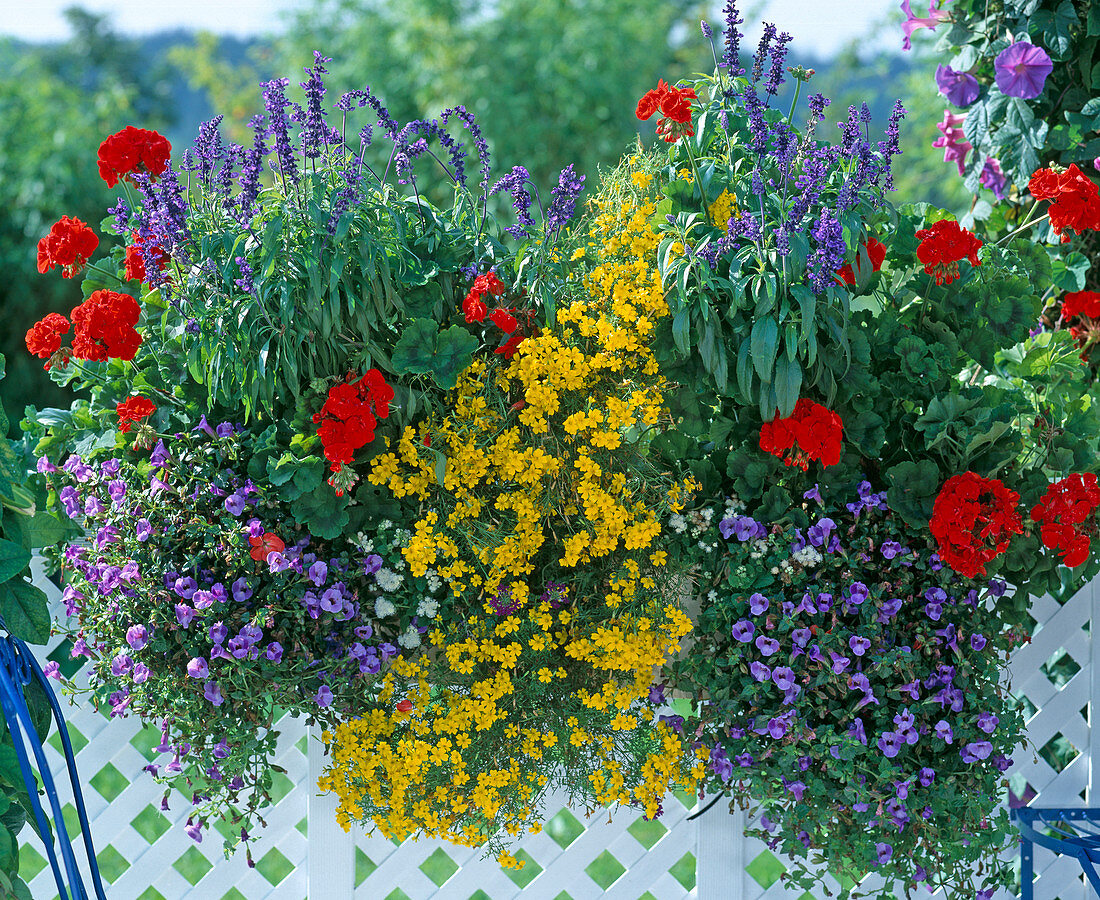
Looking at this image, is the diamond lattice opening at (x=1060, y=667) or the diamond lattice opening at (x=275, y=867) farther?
the diamond lattice opening at (x=275, y=867)

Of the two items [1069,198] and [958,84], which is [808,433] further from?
A: [958,84]

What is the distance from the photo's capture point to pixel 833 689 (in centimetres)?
160

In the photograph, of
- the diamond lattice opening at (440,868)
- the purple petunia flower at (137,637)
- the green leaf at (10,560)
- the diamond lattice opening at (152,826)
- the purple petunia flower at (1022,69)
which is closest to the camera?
the green leaf at (10,560)

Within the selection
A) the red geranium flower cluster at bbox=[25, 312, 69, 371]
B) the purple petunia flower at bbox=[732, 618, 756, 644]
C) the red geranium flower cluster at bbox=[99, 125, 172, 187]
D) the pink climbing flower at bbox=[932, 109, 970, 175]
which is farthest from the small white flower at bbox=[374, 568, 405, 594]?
the pink climbing flower at bbox=[932, 109, 970, 175]

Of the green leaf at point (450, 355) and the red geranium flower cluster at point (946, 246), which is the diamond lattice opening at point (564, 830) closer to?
the green leaf at point (450, 355)

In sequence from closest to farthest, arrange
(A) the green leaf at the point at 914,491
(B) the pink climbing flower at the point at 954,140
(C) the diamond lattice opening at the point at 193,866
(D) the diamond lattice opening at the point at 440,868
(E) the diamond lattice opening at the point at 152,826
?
(A) the green leaf at the point at 914,491
(B) the pink climbing flower at the point at 954,140
(D) the diamond lattice opening at the point at 440,868
(C) the diamond lattice opening at the point at 193,866
(E) the diamond lattice opening at the point at 152,826

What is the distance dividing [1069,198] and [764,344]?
29.0 inches

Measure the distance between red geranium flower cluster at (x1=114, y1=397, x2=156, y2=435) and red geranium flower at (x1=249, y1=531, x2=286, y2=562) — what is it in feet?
0.98

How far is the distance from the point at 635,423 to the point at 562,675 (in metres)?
0.46

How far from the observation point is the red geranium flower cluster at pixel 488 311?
1.55 meters

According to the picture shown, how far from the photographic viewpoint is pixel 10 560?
142 cm

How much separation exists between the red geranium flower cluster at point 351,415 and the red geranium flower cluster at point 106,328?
1.14ft

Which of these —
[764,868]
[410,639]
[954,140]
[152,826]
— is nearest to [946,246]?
[954,140]

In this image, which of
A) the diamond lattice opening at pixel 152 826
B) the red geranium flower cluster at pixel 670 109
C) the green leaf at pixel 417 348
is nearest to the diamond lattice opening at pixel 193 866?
the diamond lattice opening at pixel 152 826
